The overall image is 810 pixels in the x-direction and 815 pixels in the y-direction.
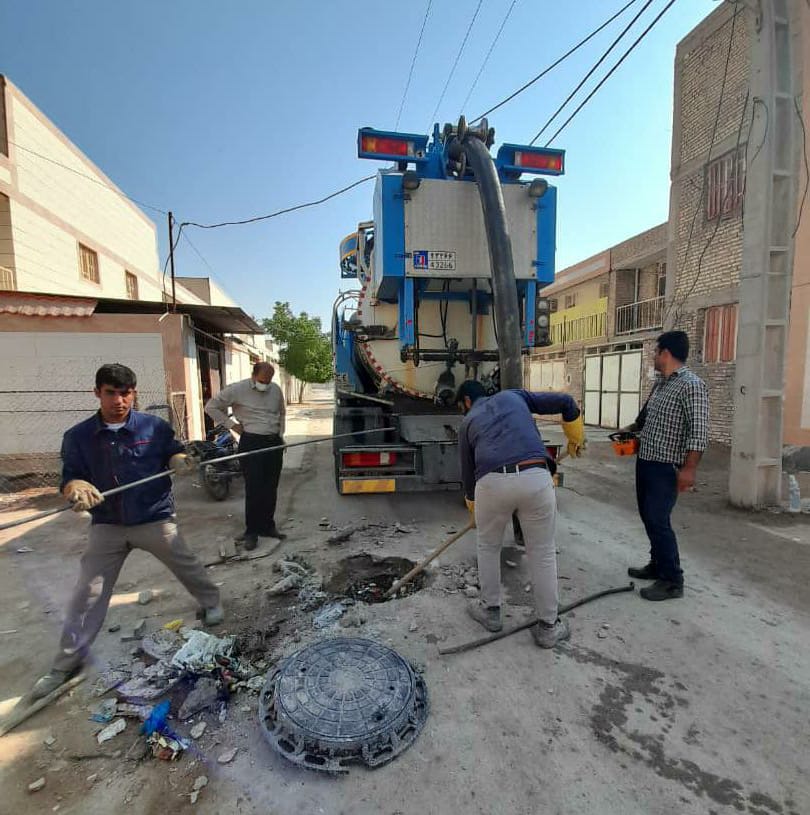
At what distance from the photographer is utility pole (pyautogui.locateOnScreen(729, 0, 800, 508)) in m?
5.16

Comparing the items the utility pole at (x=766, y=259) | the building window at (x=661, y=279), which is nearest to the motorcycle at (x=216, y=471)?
the utility pole at (x=766, y=259)

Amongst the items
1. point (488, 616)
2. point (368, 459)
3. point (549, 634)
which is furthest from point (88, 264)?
point (549, 634)

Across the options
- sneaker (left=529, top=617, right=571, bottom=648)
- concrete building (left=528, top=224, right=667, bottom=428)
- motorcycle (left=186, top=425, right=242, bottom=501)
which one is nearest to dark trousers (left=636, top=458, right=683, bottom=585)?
sneaker (left=529, top=617, right=571, bottom=648)

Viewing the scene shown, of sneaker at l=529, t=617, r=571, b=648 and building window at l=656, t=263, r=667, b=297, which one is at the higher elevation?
building window at l=656, t=263, r=667, b=297

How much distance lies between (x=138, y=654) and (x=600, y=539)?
4013mm

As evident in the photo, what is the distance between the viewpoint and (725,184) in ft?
31.1

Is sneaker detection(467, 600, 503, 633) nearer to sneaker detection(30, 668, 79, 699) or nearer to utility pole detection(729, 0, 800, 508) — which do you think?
sneaker detection(30, 668, 79, 699)

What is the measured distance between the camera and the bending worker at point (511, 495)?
2602mm

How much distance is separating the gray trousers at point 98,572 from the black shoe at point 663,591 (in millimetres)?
3260

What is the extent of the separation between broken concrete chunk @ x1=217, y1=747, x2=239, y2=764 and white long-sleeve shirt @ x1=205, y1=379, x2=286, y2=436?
9.36 feet

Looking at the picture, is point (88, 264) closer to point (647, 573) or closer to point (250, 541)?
point (250, 541)

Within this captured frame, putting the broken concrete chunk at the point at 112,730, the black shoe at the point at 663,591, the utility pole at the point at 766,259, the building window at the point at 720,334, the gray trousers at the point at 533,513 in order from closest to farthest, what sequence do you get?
the broken concrete chunk at the point at 112,730, the gray trousers at the point at 533,513, the black shoe at the point at 663,591, the utility pole at the point at 766,259, the building window at the point at 720,334

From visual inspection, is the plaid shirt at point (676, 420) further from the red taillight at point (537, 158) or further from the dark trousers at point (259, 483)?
the dark trousers at point (259, 483)

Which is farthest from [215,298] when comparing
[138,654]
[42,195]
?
[138,654]
